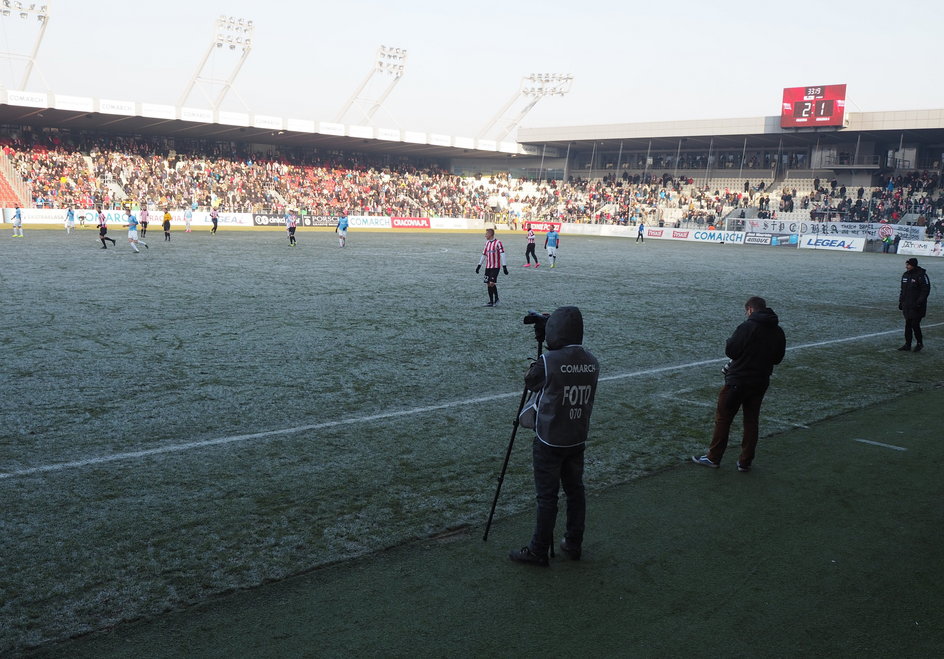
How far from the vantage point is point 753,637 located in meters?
4.55

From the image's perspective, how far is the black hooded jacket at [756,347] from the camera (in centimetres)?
739

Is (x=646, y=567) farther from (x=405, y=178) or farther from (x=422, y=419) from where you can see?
(x=405, y=178)

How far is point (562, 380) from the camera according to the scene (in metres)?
5.26

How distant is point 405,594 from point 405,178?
75009mm

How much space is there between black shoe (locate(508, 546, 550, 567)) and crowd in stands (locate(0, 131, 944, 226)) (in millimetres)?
50441

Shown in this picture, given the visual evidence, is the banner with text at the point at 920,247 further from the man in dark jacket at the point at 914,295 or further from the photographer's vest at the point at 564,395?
the photographer's vest at the point at 564,395

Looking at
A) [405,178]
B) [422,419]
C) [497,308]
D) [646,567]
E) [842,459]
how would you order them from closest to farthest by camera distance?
[646,567] → [842,459] → [422,419] → [497,308] → [405,178]

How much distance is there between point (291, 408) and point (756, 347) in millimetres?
5448

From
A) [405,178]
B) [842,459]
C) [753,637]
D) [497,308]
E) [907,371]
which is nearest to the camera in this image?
[753,637]

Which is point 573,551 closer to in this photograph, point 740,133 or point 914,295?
point 914,295

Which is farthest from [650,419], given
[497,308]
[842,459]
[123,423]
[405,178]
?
[405,178]

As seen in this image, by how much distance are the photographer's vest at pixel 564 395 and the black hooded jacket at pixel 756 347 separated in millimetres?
2706

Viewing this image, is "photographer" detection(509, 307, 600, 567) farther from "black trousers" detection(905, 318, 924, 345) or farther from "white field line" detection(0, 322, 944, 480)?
"black trousers" detection(905, 318, 924, 345)

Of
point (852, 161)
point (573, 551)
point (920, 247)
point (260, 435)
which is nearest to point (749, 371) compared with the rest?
point (573, 551)
